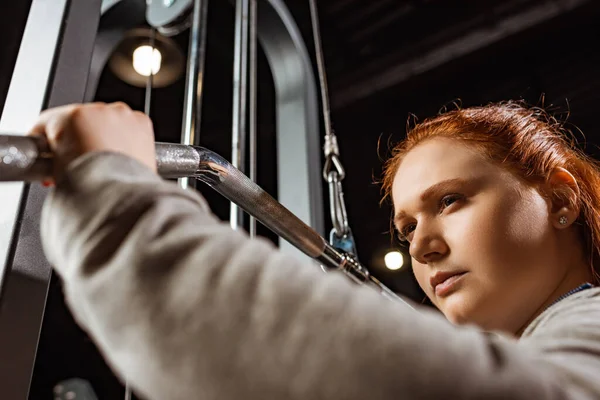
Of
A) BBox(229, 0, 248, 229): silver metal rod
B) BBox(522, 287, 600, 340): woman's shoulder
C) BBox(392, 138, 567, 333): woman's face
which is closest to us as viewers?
BBox(522, 287, 600, 340): woman's shoulder

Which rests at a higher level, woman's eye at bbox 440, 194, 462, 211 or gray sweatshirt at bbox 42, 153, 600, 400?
woman's eye at bbox 440, 194, 462, 211

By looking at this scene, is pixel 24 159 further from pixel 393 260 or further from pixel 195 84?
pixel 393 260

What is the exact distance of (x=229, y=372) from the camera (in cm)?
36

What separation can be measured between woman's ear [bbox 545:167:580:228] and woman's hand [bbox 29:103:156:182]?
63 centimetres

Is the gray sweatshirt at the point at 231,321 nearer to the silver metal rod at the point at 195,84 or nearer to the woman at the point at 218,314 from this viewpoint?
the woman at the point at 218,314

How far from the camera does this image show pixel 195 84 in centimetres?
102

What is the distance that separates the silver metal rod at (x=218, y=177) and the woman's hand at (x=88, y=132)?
0.4 inches

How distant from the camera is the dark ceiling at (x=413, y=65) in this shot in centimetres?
273

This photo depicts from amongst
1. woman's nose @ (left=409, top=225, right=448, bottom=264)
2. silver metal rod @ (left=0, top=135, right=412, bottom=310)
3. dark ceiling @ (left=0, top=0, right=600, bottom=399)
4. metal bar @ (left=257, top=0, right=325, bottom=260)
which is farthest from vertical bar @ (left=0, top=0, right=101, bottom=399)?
dark ceiling @ (left=0, top=0, right=600, bottom=399)

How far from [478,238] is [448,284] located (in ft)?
0.23

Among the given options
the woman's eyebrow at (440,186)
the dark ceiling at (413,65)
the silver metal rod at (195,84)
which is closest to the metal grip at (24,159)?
the silver metal rod at (195,84)

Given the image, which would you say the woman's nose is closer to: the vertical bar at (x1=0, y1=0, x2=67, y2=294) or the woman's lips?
the woman's lips

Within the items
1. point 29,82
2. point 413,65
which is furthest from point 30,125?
point 413,65

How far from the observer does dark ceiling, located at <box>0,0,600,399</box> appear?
8.97 feet
